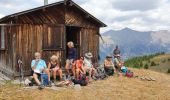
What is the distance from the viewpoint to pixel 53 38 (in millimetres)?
22141

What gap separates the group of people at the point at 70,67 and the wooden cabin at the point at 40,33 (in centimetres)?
120

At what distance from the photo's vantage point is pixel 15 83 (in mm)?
19750

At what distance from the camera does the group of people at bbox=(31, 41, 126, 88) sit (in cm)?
1873

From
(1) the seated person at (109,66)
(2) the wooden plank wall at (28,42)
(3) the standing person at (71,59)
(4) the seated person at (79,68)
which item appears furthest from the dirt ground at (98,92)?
(2) the wooden plank wall at (28,42)

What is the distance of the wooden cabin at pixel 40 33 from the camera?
20.7m

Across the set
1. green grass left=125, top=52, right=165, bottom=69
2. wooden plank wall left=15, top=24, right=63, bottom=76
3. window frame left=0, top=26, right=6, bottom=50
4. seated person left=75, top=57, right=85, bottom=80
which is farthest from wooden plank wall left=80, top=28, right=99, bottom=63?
green grass left=125, top=52, right=165, bottom=69

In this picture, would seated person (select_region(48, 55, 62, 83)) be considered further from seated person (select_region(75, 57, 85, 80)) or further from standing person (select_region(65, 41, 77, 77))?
standing person (select_region(65, 41, 77, 77))

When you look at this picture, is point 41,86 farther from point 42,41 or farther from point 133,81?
point 133,81

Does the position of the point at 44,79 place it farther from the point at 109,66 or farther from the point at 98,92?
the point at 109,66

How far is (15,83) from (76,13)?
20.2ft

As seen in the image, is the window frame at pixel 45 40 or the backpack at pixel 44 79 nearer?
the backpack at pixel 44 79

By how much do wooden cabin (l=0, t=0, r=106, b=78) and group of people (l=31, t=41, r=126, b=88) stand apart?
3.92ft

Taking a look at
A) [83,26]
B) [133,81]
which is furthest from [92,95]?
[83,26]

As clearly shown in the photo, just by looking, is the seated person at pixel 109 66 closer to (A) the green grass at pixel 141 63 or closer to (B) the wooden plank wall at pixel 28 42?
(B) the wooden plank wall at pixel 28 42
